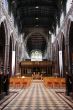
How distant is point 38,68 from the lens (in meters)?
39.4

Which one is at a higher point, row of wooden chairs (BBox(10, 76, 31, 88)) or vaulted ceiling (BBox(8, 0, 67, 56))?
vaulted ceiling (BBox(8, 0, 67, 56))

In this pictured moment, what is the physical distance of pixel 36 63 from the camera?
3803cm

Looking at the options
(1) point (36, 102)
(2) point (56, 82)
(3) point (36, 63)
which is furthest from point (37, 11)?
(1) point (36, 102)

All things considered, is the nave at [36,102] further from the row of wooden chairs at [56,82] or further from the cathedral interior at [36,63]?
the row of wooden chairs at [56,82]

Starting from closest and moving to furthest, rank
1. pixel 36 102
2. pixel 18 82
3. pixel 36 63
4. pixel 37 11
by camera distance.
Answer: pixel 36 102 → pixel 18 82 → pixel 37 11 → pixel 36 63

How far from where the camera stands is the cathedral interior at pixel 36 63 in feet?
34.7

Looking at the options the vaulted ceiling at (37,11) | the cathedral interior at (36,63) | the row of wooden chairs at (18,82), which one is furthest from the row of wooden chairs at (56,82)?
the vaulted ceiling at (37,11)

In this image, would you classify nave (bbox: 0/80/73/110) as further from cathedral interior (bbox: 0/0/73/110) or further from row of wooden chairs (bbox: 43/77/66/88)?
row of wooden chairs (bbox: 43/77/66/88)

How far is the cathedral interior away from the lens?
1059 centimetres

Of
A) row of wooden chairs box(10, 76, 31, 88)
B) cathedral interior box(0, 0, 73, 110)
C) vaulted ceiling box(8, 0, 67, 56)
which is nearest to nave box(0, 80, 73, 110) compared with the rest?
cathedral interior box(0, 0, 73, 110)

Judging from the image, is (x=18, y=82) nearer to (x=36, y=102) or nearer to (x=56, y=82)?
(x=56, y=82)

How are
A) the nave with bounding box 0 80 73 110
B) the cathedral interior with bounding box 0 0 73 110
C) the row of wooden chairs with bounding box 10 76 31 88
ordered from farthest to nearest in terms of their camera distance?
the row of wooden chairs with bounding box 10 76 31 88, the cathedral interior with bounding box 0 0 73 110, the nave with bounding box 0 80 73 110

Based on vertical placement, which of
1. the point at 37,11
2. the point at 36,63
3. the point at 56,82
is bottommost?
the point at 56,82

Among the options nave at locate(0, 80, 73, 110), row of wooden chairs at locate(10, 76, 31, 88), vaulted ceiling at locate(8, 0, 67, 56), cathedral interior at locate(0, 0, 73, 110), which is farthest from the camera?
vaulted ceiling at locate(8, 0, 67, 56)
